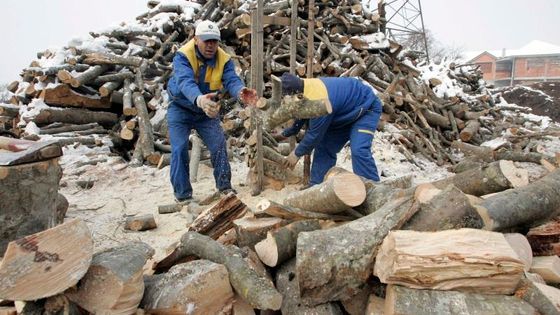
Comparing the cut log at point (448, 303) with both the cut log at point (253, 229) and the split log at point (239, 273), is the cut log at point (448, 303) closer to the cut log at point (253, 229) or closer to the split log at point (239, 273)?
the split log at point (239, 273)

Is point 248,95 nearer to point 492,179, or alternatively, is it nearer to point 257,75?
point 257,75

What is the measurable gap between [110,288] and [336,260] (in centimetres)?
115

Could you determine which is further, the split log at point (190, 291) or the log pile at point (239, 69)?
the log pile at point (239, 69)

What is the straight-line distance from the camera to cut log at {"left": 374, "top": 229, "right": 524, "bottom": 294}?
1.94m

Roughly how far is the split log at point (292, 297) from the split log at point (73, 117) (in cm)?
608

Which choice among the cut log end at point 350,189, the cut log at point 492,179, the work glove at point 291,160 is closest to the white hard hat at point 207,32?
the work glove at point 291,160

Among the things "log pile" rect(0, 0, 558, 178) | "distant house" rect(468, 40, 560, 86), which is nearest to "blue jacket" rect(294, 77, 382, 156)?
"log pile" rect(0, 0, 558, 178)

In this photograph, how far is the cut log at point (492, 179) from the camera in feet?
9.89

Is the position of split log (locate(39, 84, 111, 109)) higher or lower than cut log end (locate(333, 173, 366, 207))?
higher

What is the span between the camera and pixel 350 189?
9.09ft

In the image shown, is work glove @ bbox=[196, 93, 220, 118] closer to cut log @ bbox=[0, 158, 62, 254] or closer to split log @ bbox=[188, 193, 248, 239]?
split log @ bbox=[188, 193, 248, 239]

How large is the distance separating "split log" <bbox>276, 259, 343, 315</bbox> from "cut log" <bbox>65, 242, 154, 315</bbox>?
2.62 feet

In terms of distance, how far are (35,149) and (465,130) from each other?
24.9 feet

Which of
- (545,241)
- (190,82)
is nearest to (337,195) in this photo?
(545,241)
